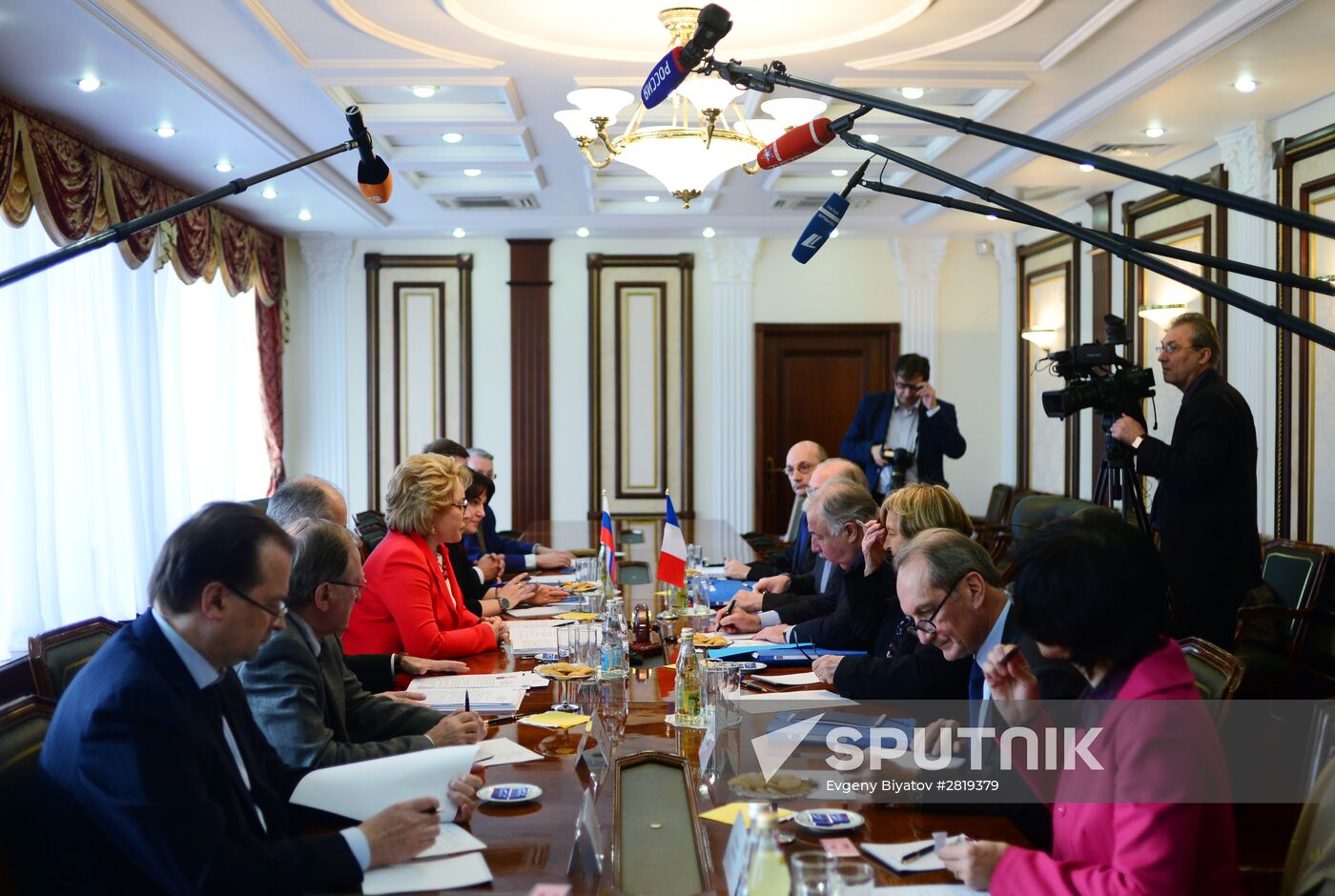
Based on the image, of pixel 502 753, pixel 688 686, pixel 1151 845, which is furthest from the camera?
pixel 688 686

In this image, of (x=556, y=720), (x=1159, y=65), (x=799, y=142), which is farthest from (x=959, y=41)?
(x=556, y=720)

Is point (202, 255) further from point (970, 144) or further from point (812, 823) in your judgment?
point (812, 823)

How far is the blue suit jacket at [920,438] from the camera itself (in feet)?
21.4

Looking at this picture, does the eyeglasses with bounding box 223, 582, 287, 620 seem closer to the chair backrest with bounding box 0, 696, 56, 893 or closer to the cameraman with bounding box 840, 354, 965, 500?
the chair backrest with bounding box 0, 696, 56, 893

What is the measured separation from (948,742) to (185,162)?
18.6ft

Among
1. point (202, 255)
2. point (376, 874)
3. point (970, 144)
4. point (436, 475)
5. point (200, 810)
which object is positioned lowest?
point (376, 874)

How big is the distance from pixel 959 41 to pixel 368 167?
3.05 meters

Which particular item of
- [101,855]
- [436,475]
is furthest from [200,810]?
[436,475]

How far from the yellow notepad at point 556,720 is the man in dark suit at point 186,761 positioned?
0.69 meters

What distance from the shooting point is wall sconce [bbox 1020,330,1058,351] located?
8.10 m

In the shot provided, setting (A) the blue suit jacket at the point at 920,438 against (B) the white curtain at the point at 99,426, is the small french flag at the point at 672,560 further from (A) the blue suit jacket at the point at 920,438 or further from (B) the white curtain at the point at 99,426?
(B) the white curtain at the point at 99,426

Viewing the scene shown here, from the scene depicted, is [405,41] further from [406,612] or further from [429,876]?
[429,876]

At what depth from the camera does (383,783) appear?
1.99m

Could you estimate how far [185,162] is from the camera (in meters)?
6.32
